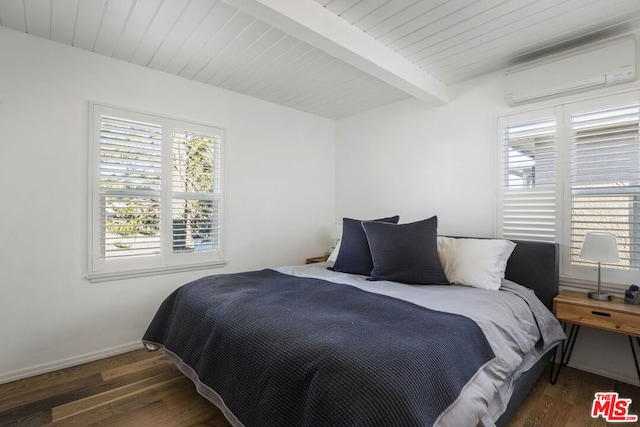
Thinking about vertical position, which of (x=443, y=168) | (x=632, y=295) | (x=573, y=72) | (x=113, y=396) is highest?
(x=573, y=72)

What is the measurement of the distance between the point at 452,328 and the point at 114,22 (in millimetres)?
2765

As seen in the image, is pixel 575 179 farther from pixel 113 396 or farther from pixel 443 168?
pixel 113 396

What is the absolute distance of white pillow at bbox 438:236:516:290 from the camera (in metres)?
2.29

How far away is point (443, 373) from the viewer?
1198mm

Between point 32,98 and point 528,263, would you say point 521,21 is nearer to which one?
point 528,263

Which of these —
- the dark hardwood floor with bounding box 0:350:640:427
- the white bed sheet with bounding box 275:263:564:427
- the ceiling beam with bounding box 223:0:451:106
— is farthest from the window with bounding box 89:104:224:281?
the ceiling beam with bounding box 223:0:451:106

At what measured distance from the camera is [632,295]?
81.7 inches

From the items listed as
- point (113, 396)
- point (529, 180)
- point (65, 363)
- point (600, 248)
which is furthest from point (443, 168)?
point (65, 363)

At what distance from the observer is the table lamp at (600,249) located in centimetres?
207

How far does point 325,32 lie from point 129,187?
201cm

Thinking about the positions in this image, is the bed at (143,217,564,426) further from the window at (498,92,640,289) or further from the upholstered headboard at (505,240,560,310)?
the window at (498,92,640,289)

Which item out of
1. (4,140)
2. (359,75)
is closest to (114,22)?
(4,140)

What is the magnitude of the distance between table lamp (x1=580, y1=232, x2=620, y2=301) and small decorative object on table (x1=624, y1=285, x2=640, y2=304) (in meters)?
0.10

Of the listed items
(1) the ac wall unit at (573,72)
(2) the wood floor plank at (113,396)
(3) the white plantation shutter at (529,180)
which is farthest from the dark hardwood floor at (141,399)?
(1) the ac wall unit at (573,72)
